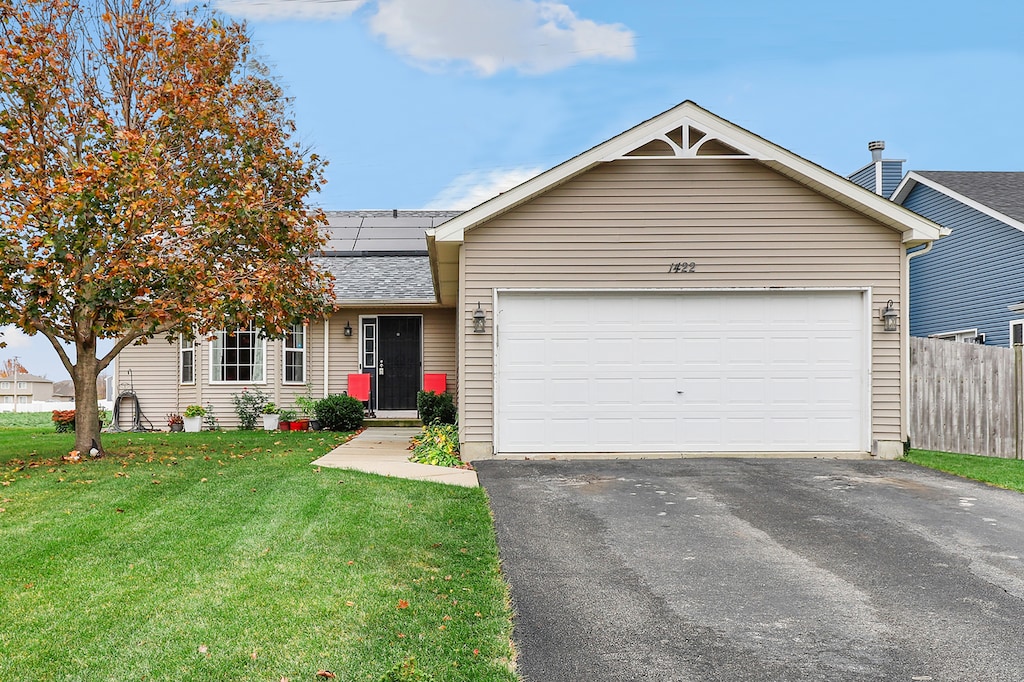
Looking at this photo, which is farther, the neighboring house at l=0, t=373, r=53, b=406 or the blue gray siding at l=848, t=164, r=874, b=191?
the neighboring house at l=0, t=373, r=53, b=406

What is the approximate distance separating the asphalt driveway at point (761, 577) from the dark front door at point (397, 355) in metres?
8.64

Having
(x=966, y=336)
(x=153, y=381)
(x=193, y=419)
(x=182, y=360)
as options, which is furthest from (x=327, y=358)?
(x=966, y=336)

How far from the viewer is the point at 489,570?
524cm

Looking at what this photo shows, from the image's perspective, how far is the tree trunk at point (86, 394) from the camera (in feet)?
36.6

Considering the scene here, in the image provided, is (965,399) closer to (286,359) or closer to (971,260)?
(971,260)

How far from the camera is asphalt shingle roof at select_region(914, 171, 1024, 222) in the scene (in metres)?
16.7

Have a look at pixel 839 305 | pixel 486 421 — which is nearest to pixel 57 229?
pixel 486 421

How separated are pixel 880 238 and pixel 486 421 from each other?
5956mm

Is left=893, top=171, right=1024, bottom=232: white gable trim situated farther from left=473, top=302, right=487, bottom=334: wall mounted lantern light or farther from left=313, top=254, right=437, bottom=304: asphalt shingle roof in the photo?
left=473, top=302, right=487, bottom=334: wall mounted lantern light

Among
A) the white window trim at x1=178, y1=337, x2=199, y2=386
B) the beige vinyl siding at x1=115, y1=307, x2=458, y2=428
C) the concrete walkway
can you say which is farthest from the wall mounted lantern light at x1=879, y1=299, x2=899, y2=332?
the white window trim at x1=178, y1=337, x2=199, y2=386

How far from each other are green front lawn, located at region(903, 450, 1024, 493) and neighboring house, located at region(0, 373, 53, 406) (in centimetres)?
3223

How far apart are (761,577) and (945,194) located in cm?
1642

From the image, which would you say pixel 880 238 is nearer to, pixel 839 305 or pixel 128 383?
pixel 839 305

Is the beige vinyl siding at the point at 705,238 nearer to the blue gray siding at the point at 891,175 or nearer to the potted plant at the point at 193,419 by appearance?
the potted plant at the point at 193,419
